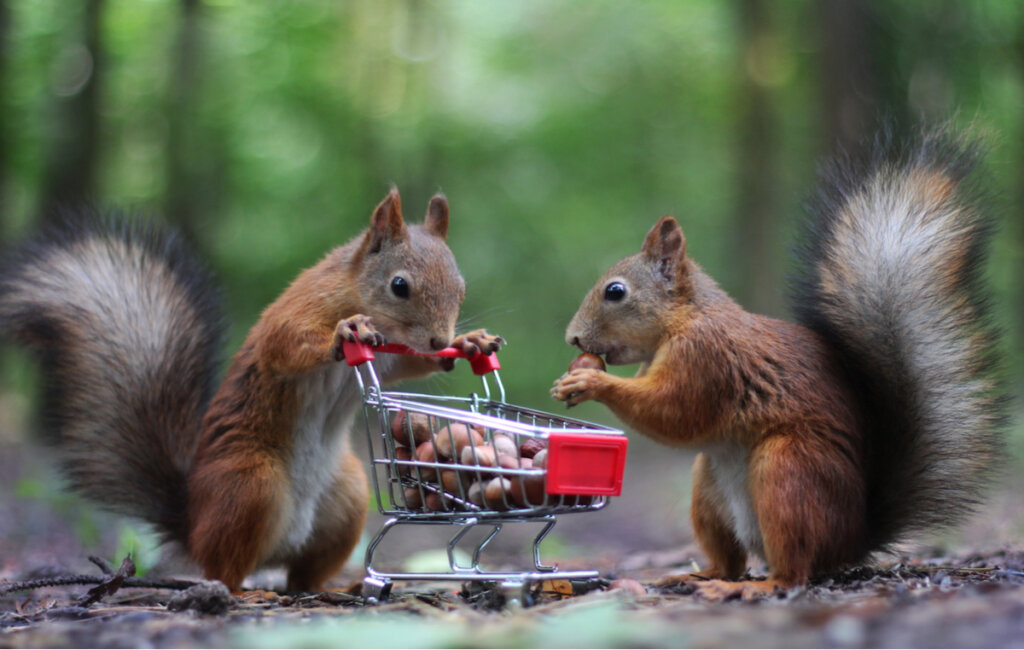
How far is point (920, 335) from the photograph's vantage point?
2.58 metres

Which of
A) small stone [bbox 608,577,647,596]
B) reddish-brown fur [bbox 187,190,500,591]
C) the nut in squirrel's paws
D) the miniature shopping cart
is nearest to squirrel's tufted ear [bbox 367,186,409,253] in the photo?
reddish-brown fur [bbox 187,190,500,591]

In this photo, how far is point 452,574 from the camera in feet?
7.57

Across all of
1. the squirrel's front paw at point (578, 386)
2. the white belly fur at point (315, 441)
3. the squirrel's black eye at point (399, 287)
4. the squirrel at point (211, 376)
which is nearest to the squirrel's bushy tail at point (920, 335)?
the squirrel's front paw at point (578, 386)

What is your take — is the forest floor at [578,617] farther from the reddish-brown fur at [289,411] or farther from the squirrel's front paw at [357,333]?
the squirrel's front paw at [357,333]

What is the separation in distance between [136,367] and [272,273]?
826 centimetres

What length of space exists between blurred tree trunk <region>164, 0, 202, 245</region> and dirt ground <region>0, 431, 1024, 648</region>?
15.5 ft

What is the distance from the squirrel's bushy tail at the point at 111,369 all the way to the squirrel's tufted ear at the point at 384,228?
717 millimetres

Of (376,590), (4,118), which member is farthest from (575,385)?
(4,118)

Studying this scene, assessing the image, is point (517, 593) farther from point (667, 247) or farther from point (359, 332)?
point (667, 247)

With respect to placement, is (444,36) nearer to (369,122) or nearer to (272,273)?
(369,122)

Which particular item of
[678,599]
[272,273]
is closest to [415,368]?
[678,599]

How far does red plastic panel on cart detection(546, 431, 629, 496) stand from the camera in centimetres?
225

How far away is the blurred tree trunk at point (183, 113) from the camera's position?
28.4 feet

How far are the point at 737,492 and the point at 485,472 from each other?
827mm
